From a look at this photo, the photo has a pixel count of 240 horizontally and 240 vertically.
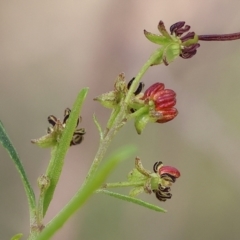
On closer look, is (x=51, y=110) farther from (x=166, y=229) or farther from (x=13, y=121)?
(x=166, y=229)

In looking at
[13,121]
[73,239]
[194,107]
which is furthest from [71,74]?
[73,239]

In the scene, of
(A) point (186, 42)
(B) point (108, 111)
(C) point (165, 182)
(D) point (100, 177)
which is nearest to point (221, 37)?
(A) point (186, 42)

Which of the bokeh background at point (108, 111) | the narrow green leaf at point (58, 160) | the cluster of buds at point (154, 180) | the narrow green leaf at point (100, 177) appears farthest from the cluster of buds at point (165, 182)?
the bokeh background at point (108, 111)

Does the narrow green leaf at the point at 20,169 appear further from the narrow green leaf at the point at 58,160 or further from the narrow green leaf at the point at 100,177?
the narrow green leaf at the point at 100,177

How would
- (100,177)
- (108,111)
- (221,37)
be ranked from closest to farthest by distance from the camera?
(100,177)
(221,37)
(108,111)

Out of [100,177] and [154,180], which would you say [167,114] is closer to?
[154,180]

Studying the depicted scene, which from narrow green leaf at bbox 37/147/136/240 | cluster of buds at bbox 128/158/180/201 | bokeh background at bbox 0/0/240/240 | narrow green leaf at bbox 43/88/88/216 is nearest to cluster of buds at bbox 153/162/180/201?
cluster of buds at bbox 128/158/180/201
